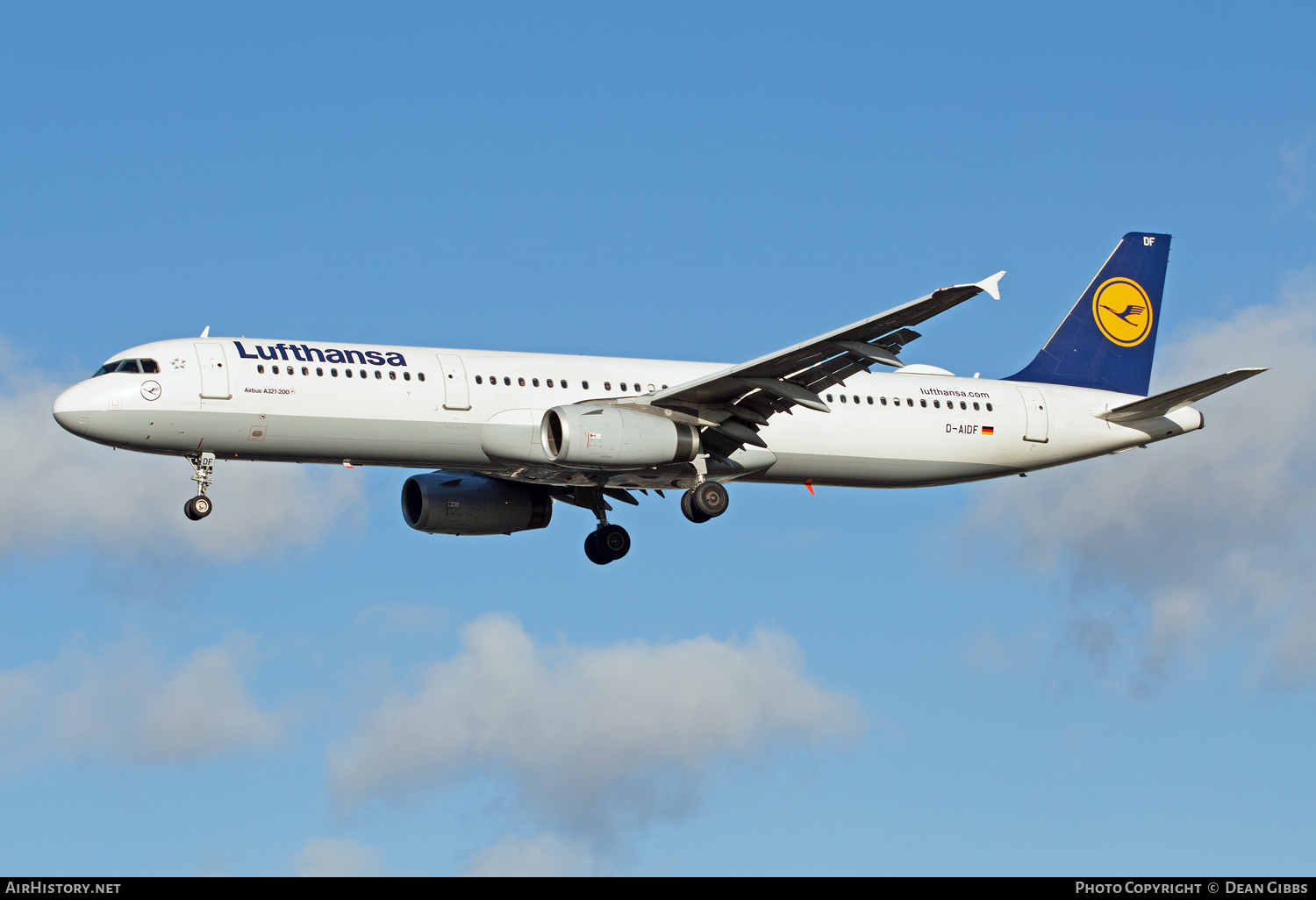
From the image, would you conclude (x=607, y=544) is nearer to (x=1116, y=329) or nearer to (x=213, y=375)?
(x=213, y=375)

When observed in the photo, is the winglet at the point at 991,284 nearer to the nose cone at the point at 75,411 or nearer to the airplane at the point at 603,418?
the airplane at the point at 603,418

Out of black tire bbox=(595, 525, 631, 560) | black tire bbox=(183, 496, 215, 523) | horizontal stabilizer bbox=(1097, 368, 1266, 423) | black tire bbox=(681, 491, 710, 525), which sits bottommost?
black tire bbox=(183, 496, 215, 523)

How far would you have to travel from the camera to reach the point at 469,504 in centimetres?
4488

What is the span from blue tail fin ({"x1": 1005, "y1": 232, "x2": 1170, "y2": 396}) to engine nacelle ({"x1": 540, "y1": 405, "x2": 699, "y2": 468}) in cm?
1323

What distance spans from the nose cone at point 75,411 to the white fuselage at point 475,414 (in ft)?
0.09

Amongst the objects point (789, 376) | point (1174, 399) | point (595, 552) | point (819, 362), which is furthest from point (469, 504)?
point (1174, 399)

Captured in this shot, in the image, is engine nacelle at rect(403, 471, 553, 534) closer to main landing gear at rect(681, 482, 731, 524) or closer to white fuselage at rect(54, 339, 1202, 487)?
white fuselage at rect(54, 339, 1202, 487)

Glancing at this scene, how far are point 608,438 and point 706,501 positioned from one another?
13.5 ft

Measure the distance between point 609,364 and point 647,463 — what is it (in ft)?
11.9

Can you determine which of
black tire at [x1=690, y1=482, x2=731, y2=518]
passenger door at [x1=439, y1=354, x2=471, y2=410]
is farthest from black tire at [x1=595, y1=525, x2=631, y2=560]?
passenger door at [x1=439, y1=354, x2=471, y2=410]

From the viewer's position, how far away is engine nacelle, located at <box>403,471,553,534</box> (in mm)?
44812

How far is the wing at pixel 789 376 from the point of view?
34.8m

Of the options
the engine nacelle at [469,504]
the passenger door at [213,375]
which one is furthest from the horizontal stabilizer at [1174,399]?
the passenger door at [213,375]
